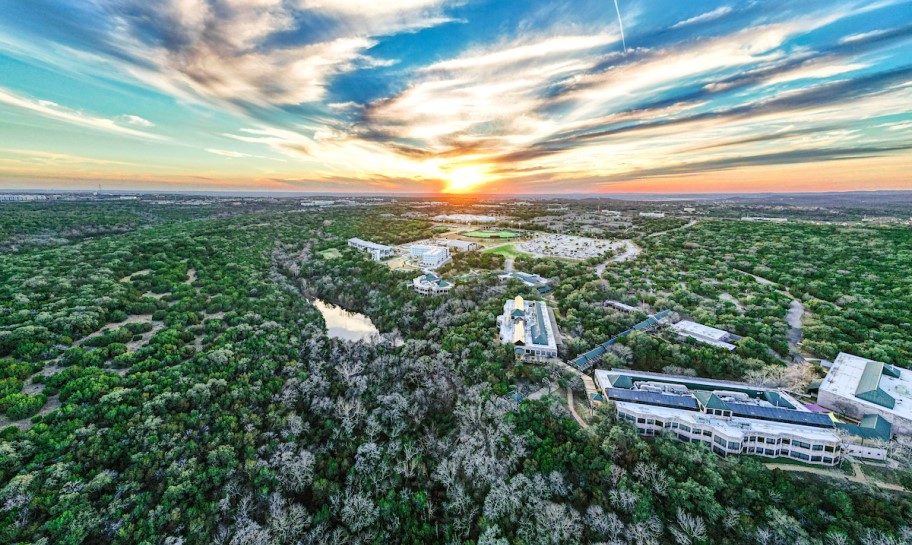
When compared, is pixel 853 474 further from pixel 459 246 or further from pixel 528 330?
pixel 459 246

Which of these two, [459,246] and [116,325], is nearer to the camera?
[116,325]

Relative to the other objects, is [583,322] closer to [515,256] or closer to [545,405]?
[545,405]

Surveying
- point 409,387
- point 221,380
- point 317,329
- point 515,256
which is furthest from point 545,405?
point 515,256

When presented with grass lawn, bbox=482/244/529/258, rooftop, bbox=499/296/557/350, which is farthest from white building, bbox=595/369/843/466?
grass lawn, bbox=482/244/529/258

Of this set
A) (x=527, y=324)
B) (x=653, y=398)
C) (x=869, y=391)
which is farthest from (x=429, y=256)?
(x=869, y=391)

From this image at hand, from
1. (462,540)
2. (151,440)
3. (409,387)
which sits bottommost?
(462,540)

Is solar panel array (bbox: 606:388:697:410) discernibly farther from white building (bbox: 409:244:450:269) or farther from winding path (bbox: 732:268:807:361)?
white building (bbox: 409:244:450:269)
